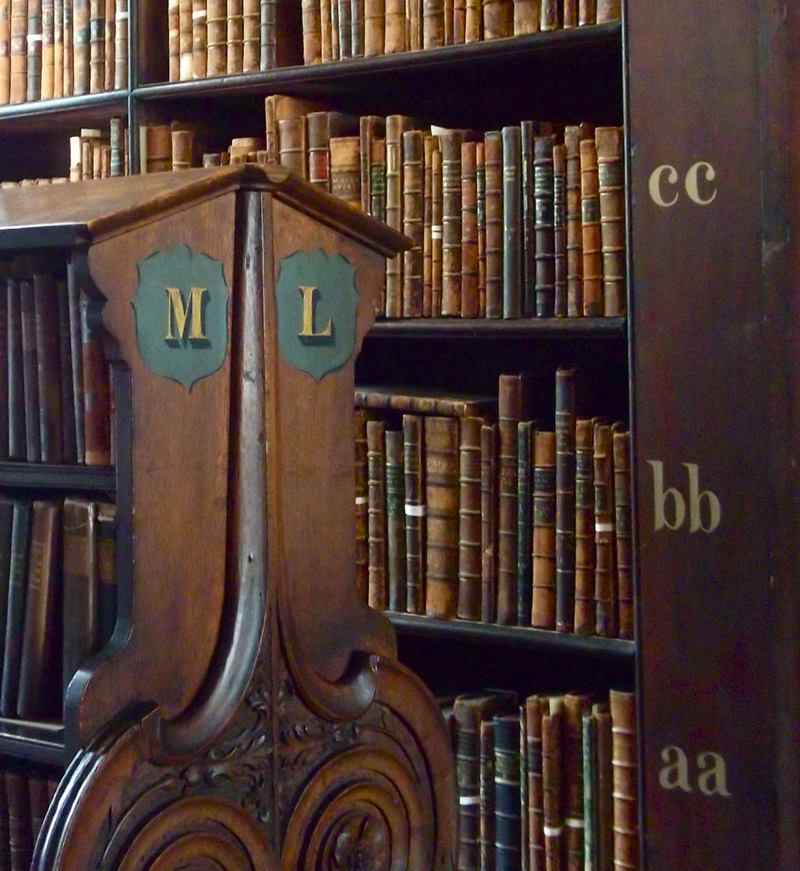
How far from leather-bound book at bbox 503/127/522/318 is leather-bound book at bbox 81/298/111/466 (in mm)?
741

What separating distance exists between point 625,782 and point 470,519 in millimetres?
422

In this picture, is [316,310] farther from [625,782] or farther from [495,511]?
[625,782]

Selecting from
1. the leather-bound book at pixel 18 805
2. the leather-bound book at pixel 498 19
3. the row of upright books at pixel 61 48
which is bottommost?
the leather-bound book at pixel 18 805

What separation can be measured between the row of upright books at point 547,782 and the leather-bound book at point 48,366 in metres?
0.85

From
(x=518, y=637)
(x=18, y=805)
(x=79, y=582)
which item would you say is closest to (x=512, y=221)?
(x=518, y=637)

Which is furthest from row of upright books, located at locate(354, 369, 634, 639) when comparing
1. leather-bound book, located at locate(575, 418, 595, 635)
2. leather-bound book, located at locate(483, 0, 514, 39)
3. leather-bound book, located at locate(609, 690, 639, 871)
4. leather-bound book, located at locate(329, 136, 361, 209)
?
leather-bound book, located at locate(483, 0, 514, 39)

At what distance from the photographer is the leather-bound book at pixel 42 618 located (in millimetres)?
1422

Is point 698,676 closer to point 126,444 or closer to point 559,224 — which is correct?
point 559,224

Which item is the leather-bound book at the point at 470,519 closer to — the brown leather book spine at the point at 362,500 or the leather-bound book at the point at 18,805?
the brown leather book spine at the point at 362,500

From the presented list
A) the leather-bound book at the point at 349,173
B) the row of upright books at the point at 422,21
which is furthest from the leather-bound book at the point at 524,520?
the row of upright books at the point at 422,21

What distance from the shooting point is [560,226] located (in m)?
1.93

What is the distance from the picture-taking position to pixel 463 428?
2.01 m

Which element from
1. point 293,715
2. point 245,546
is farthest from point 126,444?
point 293,715

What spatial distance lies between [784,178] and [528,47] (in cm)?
45
